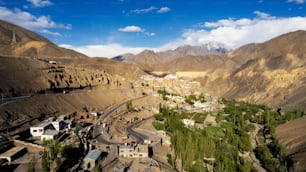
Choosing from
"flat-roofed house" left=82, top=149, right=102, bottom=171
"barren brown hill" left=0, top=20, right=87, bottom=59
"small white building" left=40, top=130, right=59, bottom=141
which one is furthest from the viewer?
"barren brown hill" left=0, top=20, right=87, bottom=59

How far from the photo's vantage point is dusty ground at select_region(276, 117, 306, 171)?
4084cm

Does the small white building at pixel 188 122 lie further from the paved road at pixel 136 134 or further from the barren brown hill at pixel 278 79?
the barren brown hill at pixel 278 79

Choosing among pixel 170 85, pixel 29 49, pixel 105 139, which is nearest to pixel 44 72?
pixel 105 139


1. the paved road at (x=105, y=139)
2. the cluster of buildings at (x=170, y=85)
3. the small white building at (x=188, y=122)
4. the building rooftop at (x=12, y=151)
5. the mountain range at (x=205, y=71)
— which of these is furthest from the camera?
the cluster of buildings at (x=170, y=85)

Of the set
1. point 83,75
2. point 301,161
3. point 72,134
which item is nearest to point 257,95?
point 83,75

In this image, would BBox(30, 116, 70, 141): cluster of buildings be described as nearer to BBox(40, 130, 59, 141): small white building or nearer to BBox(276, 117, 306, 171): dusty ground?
BBox(40, 130, 59, 141): small white building

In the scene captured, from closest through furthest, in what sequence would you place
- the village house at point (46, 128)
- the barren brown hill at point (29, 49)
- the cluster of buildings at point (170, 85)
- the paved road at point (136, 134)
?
Answer: the village house at point (46, 128), the paved road at point (136, 134), the cluster of buildings at point (170, 85), the barren brown hill at point (29, 49)

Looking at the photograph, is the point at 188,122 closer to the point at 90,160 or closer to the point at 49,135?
the point at 49,135

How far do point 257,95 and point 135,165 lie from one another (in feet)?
258

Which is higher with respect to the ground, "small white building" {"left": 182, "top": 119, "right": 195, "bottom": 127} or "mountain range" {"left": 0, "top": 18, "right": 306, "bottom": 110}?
"mountain range" {"left": 0, "top": 18, "right": 306, "bottom": 110}

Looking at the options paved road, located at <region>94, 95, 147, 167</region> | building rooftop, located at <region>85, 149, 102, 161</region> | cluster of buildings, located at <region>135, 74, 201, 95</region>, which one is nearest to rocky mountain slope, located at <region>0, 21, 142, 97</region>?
cluster of buildings, located at <region>135, 74, 201, 95</region>

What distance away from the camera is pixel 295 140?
50.7 metres

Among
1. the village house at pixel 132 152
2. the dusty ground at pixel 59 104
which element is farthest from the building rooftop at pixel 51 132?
the village house at pixel 132 152

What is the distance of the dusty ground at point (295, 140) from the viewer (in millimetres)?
40844
